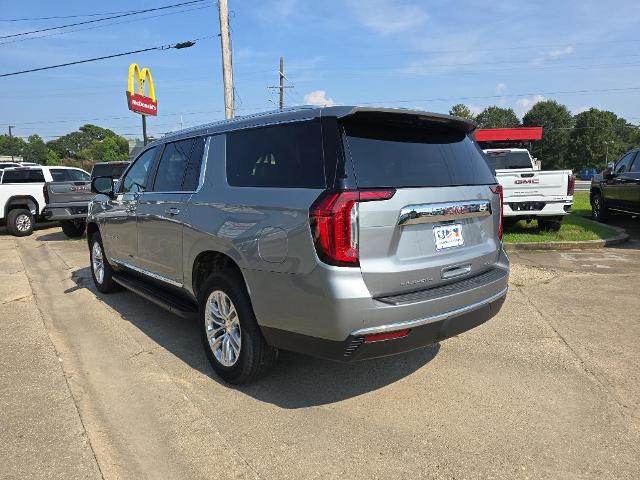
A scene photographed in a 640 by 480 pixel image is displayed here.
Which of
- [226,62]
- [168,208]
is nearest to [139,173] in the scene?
[168,208]

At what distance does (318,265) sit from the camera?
290 centimetres

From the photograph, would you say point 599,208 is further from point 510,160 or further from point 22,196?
point 22,196

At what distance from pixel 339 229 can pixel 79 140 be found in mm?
159013

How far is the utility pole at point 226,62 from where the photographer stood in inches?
616

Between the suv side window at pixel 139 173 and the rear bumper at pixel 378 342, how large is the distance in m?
2.66

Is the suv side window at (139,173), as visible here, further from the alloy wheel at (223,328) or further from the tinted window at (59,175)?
the tinted window at (59,175)

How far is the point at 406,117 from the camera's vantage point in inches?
Answer: 133

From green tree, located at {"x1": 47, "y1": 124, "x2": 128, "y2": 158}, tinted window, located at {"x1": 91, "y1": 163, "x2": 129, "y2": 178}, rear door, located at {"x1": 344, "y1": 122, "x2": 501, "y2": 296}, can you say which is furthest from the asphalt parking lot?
green tree, located at {"x1": 47, "y1": 124, "x2": 128, "y2": 158}

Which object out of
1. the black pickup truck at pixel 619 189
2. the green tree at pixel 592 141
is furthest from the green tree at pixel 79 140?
the black pickup truck at pixel 619 189

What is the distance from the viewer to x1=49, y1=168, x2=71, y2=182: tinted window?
1430cm

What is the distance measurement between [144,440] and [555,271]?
627 centimetres

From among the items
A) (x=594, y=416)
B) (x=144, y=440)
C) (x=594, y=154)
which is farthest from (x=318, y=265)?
(x=594, y=154)

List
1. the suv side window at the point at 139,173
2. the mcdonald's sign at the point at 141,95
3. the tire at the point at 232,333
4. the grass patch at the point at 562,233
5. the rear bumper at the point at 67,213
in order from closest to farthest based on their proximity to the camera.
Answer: the tire at the point at 232,333
the suv side window at the point at 139,173
the grass patch at the point at 562,233
the rear bumper at the point at 67,213
the mcdonald's sign at the point at 141,95

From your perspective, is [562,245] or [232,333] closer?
[232,333]
